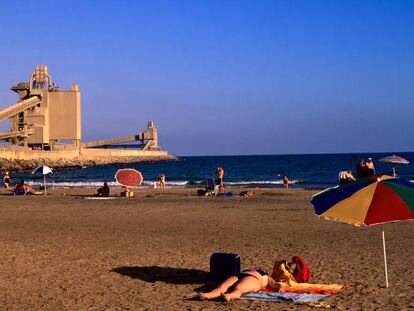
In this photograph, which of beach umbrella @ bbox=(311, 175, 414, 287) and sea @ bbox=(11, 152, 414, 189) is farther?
sea @ bbox=(11, 152, 414, 189)

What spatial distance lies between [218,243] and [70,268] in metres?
3.53

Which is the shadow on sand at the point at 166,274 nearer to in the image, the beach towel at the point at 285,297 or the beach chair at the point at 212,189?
the beach towel at the point at 285,297

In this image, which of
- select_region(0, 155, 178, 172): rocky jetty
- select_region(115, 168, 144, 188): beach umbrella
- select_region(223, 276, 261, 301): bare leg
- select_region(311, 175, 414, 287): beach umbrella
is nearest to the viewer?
select_region(311, 175, 414, 287): beach umbrella

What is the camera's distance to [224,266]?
8.05 m

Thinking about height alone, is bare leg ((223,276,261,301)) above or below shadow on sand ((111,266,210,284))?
above

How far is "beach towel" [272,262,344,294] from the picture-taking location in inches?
295

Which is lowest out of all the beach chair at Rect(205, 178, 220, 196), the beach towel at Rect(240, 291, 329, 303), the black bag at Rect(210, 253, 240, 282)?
the beach towel at Rect(240, 291, 329, 303)

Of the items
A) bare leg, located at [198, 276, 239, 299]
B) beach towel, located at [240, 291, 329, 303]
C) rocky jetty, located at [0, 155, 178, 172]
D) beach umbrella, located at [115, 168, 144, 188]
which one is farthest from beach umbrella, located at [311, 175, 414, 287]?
rocky jetty, located at [0, 155, 178, 172]

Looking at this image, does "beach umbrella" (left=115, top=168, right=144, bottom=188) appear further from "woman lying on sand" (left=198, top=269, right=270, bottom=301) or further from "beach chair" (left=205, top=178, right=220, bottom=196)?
"woman lying on sand" (left=198, top=269, right=270, bottom=301)

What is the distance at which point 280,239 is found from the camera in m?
12.3

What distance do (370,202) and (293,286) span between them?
67.4 inches

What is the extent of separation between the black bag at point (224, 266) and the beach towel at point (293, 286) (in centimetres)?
58

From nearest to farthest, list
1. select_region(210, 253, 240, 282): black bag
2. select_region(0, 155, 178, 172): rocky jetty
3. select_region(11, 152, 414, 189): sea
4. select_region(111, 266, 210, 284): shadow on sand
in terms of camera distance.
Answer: select_region(210, 253, 240, 282): black bag
select_region(111, 266, 210, 284): shadow on sand
select_region(11, 152, 414, 189): sea
select_region(0, 155, 178, 172): rocky jetty

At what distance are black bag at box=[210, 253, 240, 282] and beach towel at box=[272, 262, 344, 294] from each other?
576mm
